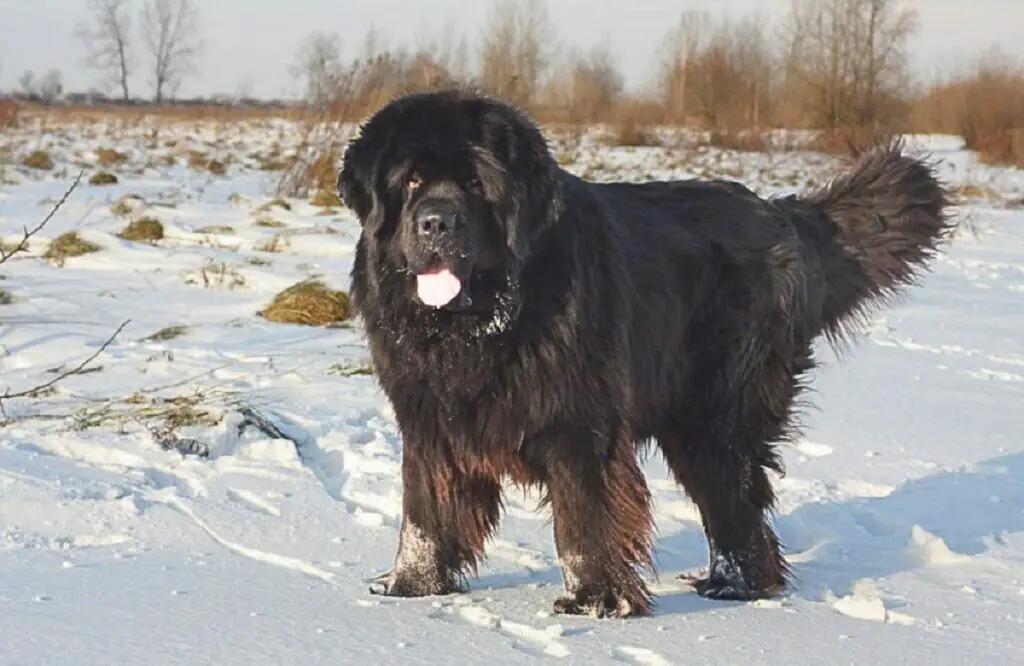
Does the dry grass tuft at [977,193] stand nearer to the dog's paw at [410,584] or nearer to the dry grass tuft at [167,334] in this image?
the dry grass tuft at [167,334]

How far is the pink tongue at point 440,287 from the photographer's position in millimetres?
3094

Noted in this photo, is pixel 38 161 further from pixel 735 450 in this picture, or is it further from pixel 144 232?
pixel 735 450

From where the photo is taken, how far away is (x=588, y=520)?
3.21 m

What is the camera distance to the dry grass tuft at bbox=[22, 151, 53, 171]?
57.8 feet

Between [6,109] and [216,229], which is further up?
[6,109]

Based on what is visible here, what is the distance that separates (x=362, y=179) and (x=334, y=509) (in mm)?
1336

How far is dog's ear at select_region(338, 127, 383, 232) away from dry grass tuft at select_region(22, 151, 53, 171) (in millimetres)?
15769

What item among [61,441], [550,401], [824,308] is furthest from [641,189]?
[61,441]

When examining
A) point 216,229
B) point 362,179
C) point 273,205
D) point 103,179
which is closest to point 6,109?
point 103,179

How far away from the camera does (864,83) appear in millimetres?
30688

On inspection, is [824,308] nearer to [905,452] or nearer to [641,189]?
[641,189]

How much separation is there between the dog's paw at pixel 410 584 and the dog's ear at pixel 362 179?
1003 millimetres

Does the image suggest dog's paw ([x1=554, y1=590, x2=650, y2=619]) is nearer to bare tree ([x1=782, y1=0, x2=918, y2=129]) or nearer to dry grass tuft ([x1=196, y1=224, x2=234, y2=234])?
dry grass tuft ([x1=196, y1=224, x2=234, y2=234])

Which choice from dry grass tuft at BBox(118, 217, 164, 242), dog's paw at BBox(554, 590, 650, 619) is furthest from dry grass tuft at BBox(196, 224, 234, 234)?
dog's paw at BBox(554, 590, 650, 619)
